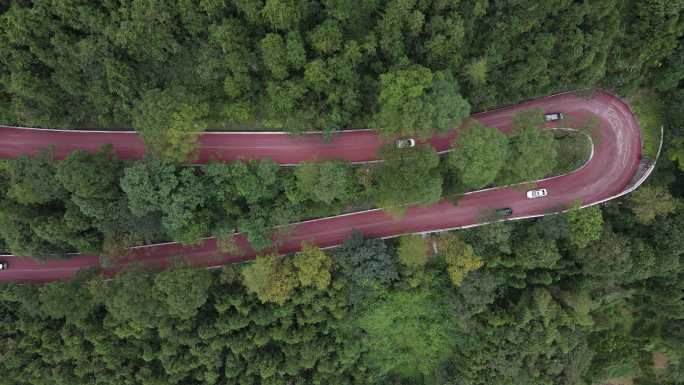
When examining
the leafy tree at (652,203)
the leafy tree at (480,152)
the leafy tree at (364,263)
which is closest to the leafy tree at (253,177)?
the leafy tree at (364,263)

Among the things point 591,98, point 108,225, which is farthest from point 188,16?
point 591,98

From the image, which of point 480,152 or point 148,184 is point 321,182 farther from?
point 148,184

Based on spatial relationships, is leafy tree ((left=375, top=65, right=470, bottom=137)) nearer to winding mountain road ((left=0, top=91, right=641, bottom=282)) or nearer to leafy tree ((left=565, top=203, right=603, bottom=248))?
winding mountain road ((left=0, top=91, right=641, bottom=282))

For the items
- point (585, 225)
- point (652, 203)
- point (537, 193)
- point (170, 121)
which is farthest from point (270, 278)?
point (652, 203)

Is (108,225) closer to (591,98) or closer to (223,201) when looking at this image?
(223,201)

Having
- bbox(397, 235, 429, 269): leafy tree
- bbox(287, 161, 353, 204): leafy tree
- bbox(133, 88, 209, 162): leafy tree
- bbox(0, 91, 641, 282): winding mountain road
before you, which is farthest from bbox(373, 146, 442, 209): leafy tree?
bbox(133, 88, 209, 162): leafy tree

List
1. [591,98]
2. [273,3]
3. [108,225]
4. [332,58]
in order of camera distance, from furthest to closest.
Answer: [591,98]
[108,225]
[332,58]
[273,3]

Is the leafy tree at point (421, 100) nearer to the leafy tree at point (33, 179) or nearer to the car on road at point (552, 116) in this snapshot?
the car on road at point (552, 116)
